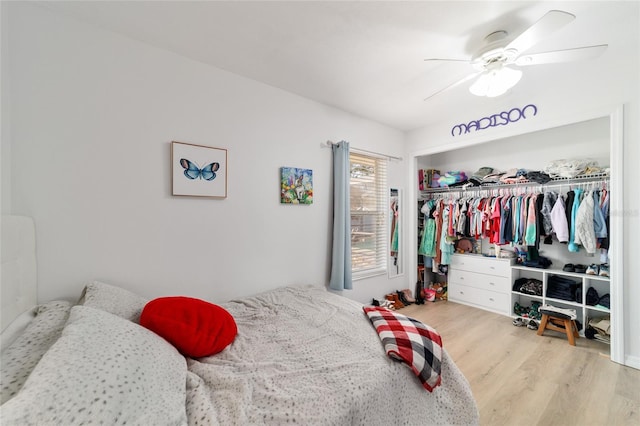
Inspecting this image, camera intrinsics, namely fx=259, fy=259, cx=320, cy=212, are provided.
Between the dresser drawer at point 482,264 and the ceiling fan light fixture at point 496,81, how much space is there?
229cm

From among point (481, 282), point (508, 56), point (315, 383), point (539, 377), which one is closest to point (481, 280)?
point (481, 282)

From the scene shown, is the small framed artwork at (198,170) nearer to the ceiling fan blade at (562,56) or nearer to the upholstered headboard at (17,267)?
the upholstered headboard at (17,267)

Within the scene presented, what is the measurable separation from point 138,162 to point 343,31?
5.60 ft

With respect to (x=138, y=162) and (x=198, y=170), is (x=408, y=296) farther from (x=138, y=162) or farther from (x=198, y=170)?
(x=138, y=162)

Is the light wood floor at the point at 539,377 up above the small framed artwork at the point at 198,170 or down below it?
below

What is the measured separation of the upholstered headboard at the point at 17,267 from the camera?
126cm

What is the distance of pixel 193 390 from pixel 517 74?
2540 mm

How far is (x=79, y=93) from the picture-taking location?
1659mm

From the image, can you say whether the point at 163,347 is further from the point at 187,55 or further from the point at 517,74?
the point at 517,74

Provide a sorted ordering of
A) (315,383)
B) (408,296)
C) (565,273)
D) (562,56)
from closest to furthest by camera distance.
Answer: (315,383) < (562,56) < (565,273) < (408,296)

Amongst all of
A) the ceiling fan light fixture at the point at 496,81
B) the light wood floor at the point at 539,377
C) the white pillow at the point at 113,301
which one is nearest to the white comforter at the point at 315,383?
the white pillow at the point at 113,301

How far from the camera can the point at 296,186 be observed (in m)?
2.69

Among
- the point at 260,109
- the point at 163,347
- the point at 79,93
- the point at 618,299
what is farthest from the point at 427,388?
the point at 79,93

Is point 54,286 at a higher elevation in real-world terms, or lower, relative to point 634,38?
lower
